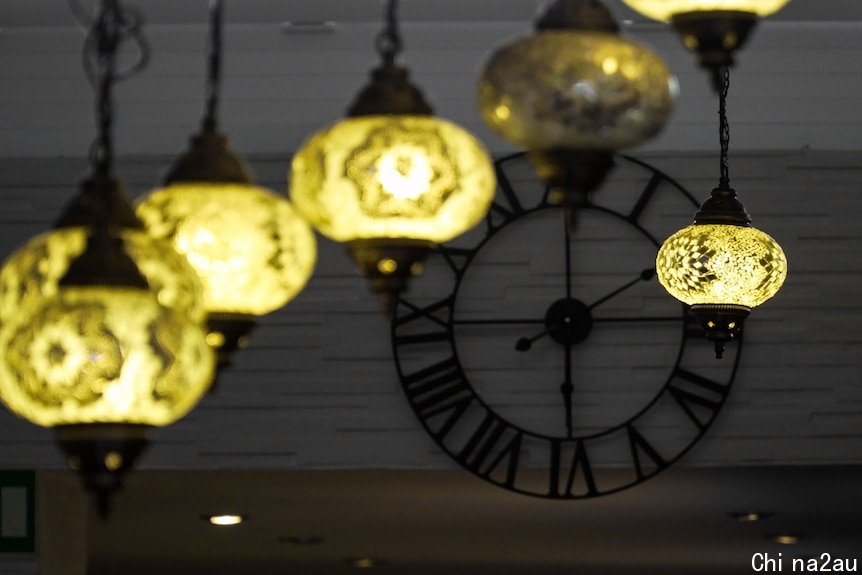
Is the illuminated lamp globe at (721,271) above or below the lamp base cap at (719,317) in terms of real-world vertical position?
above

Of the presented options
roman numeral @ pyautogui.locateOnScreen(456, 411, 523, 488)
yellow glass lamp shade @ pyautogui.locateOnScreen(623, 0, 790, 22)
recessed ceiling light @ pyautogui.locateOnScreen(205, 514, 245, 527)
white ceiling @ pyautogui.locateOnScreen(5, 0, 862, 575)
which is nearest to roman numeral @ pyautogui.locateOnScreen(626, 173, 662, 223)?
white ceiling @ pyautogui.locateOnScreen(5, 0, 862, 575)

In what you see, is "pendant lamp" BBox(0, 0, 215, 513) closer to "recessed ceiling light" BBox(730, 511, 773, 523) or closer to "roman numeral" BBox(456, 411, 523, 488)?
"roman numeral" BBox(456, 411, 523, 488)

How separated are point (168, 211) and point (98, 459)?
442 mm

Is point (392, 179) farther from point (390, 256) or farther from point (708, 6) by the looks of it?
point (708, 6)

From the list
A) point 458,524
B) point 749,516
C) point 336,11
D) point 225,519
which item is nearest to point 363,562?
point 458,524

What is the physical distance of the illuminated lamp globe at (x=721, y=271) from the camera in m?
3.42

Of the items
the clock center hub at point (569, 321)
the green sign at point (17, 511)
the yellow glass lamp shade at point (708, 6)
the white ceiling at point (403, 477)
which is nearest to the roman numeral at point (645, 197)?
the white ceiling at point (403, 477)

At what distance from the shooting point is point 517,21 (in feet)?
17.3

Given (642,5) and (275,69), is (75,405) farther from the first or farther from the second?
(275,69)

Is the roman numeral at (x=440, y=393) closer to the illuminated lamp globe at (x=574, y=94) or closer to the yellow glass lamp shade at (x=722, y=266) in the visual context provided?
the yellow glass lamp shade at (x=722, y=266)

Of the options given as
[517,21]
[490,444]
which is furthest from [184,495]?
[517,21]

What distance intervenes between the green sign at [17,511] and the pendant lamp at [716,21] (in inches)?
146

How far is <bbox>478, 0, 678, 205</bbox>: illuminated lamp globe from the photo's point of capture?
1910mm

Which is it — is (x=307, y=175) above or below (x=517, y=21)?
below
